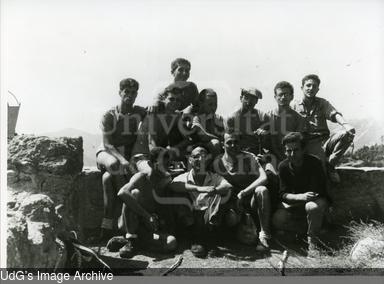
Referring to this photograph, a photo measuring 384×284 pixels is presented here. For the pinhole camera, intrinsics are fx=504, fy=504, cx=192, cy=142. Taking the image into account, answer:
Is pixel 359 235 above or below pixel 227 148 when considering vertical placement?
below

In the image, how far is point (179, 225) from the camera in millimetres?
7090

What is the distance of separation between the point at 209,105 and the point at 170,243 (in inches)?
84.6

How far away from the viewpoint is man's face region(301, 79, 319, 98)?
769 centimetres

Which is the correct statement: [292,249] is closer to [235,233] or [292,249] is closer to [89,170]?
[235,233]

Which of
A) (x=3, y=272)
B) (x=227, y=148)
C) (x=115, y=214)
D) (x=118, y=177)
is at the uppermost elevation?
(x=227, y=148)

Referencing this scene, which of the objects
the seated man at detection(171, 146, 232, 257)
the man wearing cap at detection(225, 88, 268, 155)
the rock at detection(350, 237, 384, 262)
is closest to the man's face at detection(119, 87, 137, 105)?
the seated man at detection(171, 146, 232, 257)

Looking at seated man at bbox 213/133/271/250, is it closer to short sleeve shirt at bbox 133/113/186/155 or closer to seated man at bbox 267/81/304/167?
seated man at bbox 267/81/304/167

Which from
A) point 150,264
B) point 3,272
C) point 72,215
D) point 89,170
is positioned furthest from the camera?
point 89,170

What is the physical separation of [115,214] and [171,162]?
3.67ft

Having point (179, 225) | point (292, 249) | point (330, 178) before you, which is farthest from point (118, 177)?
point (330, 178)

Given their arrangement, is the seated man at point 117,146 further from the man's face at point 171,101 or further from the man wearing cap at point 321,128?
the man wearing cap at point 321,128

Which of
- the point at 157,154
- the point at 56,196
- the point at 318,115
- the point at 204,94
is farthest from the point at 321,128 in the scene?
the point at 56,196

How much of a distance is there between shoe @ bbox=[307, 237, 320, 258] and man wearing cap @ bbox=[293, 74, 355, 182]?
1.12 m

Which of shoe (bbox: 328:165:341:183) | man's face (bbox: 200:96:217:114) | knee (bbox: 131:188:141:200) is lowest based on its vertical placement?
knee (bbox: 131:188:141:200)
